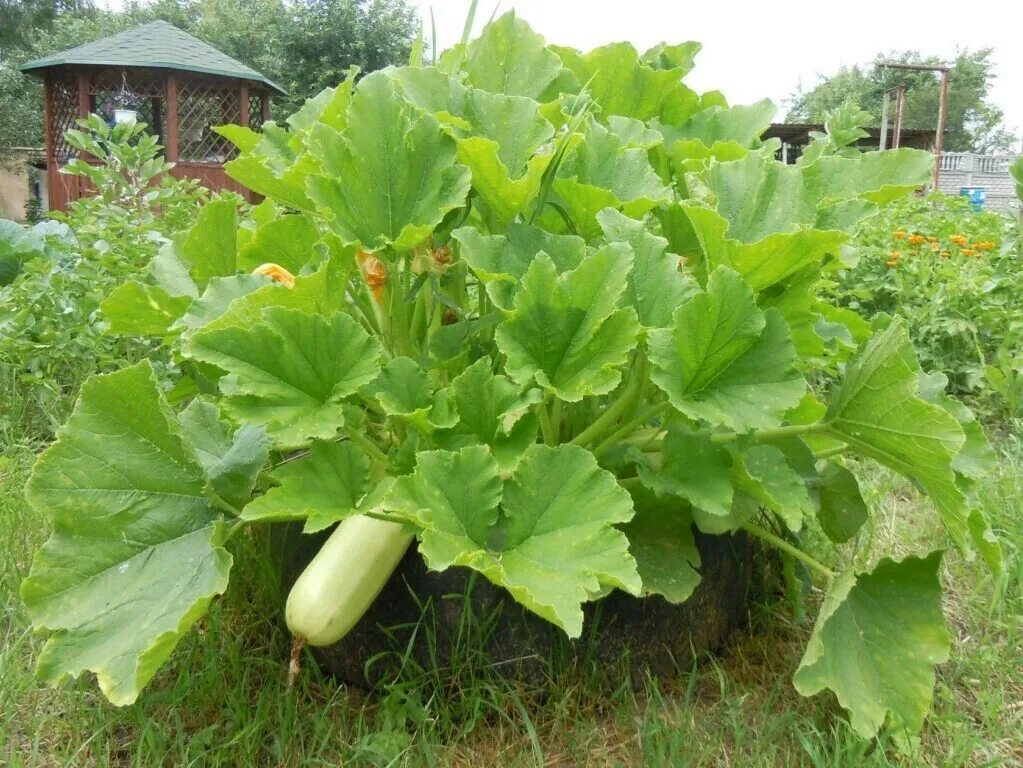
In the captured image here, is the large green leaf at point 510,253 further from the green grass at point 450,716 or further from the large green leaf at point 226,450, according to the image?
the green grass at point 450,716

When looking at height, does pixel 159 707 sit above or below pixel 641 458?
below

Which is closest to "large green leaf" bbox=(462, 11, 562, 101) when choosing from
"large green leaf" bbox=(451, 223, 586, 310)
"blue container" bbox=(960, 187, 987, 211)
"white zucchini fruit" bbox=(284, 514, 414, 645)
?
"large green leaf" bbox=(451, 223, 586, 310)

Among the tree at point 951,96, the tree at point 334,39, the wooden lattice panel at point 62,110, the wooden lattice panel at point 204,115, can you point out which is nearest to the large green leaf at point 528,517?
the wooden lattice panel at point 204,115

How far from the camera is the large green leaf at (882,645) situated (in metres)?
1.14

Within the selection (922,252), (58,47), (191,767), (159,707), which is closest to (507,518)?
(191,767)

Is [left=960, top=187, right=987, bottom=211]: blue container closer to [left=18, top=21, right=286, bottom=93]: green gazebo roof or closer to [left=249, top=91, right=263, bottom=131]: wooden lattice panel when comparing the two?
[left=18, top=21, right=286, bottom=93]: green gazebo roof

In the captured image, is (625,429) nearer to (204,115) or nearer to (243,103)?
(243,103)

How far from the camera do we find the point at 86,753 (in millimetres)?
1248

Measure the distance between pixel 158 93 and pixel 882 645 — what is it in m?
15.3

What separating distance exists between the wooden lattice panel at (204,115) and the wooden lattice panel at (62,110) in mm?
1749

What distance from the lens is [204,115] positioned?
49.0 feet

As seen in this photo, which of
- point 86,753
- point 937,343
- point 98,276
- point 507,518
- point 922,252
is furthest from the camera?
point 922,252

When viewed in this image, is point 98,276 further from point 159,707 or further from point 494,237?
point 494,237

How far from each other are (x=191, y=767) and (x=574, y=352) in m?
0.74
